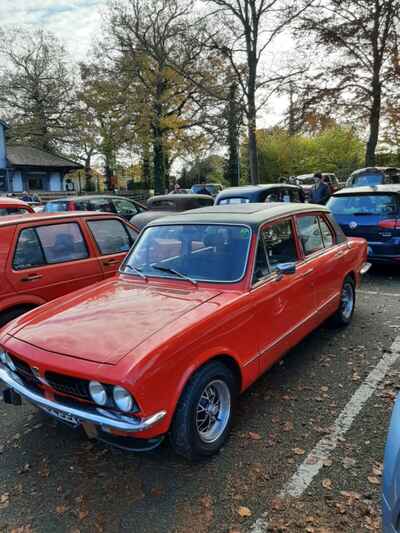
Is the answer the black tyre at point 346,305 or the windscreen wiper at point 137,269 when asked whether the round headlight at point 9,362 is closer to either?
the windscreen wiper at point 137,269

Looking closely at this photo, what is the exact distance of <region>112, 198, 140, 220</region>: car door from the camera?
12247mm

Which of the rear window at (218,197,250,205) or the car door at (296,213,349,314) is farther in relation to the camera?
the rear window at (218,197,250,205)

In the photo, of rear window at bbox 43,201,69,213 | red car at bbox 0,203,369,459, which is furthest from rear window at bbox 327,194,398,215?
rear window at bbox 43,201,69,213

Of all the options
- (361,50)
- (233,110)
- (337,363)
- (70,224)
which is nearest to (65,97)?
(233,110)

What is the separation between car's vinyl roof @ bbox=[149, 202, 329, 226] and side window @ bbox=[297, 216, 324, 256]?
0.45ft

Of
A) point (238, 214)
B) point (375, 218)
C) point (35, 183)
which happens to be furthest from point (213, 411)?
point (35, 183)

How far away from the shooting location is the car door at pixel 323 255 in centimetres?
450

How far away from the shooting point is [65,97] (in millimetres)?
39188

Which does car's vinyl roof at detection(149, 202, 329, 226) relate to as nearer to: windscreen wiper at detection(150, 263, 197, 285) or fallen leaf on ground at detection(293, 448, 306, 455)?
windscreen wiper at detection(150, 263, 197, 285)

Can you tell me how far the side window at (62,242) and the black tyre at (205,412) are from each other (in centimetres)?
287

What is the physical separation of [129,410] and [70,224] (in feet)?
11.2

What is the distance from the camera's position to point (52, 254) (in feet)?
16.5

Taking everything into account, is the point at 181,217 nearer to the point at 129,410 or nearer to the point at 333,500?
the point at 129,410

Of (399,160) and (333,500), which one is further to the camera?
(399,160)
